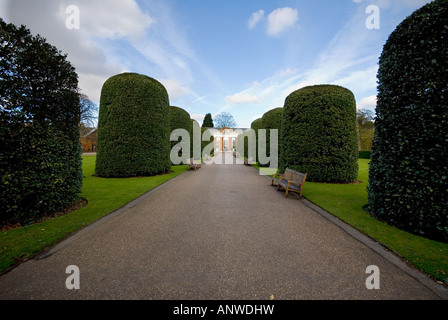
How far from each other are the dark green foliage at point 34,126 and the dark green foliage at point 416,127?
8319 mm

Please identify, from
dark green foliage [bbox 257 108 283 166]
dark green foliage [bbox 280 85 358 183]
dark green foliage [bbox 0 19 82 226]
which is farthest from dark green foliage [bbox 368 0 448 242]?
dark green foliage [bbox 257 108 283 166]

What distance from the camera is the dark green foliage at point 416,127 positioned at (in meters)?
3.60

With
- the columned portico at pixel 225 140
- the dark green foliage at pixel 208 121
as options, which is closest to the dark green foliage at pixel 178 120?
the columned portico at pixel 225 140

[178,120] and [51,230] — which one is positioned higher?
[178,120]

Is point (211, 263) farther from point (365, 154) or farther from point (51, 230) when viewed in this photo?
point (365, 154)

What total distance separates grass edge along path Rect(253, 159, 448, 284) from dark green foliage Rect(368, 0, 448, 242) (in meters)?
0.34

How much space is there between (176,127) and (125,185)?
9424 millimetres

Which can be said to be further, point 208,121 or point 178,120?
point 208,121

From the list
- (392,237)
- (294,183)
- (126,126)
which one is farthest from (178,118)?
(392,237)

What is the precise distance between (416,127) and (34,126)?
8593 mm

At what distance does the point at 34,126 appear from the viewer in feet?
14.5

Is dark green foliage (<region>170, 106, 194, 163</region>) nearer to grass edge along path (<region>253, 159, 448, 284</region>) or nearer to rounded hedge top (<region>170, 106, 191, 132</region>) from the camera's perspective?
rounded hedge top (<region>170, 106, 191, 132</region>)

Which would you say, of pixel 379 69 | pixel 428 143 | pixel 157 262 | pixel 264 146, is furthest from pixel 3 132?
pixel 264 146
